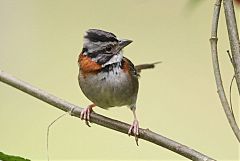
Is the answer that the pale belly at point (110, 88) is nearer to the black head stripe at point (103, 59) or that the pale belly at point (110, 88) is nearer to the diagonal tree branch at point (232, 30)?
the black head stripe at point (103, 59)

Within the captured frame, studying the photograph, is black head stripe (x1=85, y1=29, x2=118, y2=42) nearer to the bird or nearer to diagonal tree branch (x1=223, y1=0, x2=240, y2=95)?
the bird

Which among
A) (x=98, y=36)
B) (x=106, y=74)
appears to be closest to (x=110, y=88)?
(x=106, y=74)

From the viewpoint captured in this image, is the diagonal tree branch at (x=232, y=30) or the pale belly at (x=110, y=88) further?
the pale belly at (x=110, y=88)

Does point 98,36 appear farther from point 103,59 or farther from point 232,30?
point 232,30

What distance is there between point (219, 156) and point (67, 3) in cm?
85

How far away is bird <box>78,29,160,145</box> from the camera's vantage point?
1438 millimetres

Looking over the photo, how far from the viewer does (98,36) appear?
4.50ft

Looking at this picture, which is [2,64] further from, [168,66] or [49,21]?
[168,66]

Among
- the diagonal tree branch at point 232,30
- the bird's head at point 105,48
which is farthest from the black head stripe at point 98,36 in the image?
the diagonal tree branch at point 232,30

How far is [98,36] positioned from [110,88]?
15 cm

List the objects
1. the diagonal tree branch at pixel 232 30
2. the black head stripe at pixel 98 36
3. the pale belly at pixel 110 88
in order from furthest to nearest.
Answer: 1. the pale belly at pixel 110 88
2. the black head stripe at pixel 98 36
3. the diagonal tree branch at pixel 232 30

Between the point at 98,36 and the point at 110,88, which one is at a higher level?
the point at 98,36

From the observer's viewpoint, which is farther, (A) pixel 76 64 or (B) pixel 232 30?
(A) pixel 76 64

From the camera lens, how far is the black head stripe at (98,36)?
1354 millimetres
